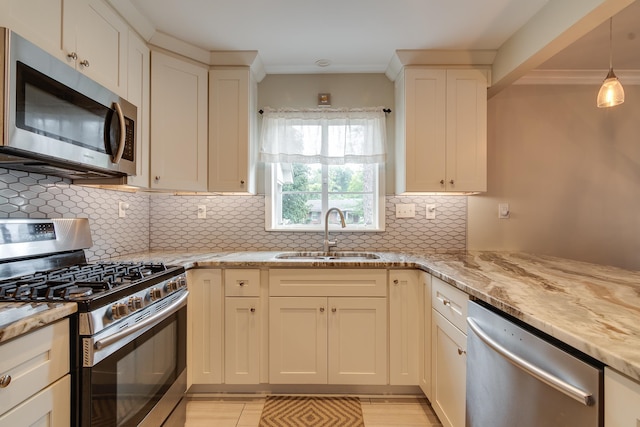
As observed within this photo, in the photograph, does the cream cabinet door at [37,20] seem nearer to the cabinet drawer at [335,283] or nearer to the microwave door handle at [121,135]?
the microwave door handle at [121,135]

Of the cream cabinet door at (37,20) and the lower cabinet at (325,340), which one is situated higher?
the cream cabinet door at (37,20)

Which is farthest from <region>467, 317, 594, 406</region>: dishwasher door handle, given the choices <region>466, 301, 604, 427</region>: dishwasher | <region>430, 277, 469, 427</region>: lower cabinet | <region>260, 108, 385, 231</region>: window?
<region>260, 108, 385, 231</region>: window

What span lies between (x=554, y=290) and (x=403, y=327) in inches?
36.8

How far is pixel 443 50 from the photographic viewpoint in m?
2.18

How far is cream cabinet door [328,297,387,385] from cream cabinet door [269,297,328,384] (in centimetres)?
6

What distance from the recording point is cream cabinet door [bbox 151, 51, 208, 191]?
6.63 feet

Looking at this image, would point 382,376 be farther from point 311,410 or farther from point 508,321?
point 508,321

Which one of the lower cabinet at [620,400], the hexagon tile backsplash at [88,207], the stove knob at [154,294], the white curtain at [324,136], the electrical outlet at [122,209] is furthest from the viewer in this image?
the white curtain at [324,136]

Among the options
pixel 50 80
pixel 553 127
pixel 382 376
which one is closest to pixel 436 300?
pixel 382 376

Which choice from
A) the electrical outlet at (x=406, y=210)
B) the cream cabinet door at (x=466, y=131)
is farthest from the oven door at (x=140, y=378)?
the cream cabinet door at (x=466, y=131)

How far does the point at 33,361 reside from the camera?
0.88 metres

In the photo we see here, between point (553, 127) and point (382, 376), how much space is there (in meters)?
2.30

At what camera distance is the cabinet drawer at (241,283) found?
1.93m

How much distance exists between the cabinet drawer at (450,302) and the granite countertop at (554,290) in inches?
2.2
